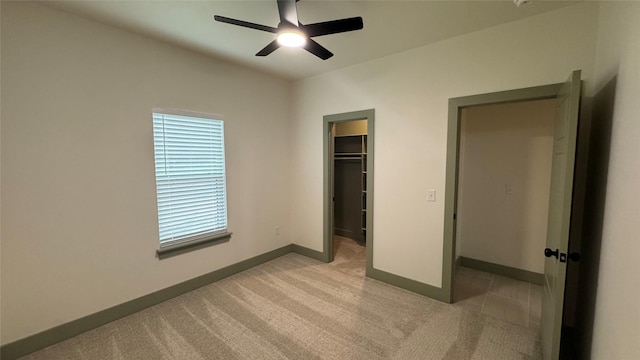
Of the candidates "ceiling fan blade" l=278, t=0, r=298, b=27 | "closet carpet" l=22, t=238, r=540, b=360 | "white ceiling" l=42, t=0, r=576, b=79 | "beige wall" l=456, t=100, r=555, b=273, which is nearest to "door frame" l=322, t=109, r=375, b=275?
"closet carpet" l=22, t=238, r=540, b=360

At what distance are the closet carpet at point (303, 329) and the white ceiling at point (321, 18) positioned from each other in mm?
2674

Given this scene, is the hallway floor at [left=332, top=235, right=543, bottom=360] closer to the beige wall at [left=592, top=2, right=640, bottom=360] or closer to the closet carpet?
the closet carpet

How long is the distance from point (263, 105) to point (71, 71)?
1932 millimetres

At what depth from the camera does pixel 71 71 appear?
2045 millimetres

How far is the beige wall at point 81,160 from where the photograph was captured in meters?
1.86

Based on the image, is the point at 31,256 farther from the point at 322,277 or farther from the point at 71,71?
the point at 322,277

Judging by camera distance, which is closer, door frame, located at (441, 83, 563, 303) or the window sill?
door frame, located at (441, 83, 563, 303)

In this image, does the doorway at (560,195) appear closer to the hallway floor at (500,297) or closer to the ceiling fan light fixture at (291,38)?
the hallway floor at (500,297)

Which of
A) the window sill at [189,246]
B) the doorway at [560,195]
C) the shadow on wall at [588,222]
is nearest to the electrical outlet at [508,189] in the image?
the shadow on wall at [588,222]

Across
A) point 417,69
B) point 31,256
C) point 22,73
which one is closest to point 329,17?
point 417,69

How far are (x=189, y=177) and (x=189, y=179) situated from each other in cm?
2

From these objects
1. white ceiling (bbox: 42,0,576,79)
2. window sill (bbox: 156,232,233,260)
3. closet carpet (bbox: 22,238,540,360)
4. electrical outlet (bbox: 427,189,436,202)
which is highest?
white ceiling (bbox: 42,0,576,79)

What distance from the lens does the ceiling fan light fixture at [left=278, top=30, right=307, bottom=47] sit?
68.4 inches

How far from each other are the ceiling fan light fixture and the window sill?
2302mm
